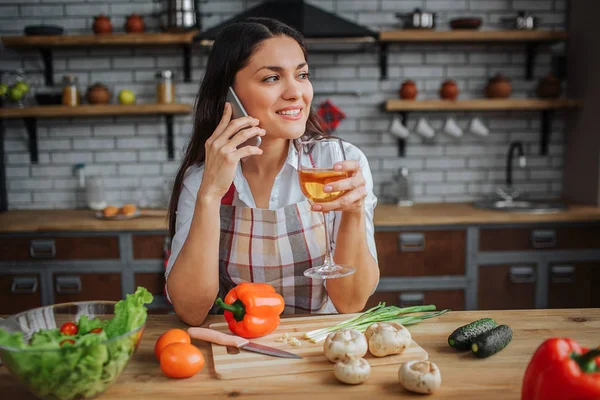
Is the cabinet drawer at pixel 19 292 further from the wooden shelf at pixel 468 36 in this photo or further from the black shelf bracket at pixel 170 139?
the wooden shelf at pixel 468 36

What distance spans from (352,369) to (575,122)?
3.31 metres

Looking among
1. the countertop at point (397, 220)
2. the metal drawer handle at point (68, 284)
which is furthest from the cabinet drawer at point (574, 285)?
the metal drawer handle at point (68, 284)

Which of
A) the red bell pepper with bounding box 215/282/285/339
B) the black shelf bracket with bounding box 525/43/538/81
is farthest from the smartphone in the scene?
the black shelf bracket with bounding box 525/43/538/81

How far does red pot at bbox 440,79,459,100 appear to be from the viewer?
357 cm

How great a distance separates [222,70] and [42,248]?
1980 mm

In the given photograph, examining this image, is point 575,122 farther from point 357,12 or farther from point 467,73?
point 357,12

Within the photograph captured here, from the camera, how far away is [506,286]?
3141 mm

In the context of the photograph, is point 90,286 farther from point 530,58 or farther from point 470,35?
point 530,58

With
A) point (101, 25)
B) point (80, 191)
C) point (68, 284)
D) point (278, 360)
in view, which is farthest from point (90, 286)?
point (278, 360)

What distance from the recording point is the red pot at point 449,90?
3.57 metres

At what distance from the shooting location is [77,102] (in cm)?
359

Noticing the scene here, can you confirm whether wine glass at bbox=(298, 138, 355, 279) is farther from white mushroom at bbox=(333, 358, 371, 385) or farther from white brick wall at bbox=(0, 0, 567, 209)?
white brick wall at bbox=(0, 0, 567, 209)

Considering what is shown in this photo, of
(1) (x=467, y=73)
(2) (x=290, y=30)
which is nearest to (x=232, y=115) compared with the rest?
(2) (x=290, y=30)

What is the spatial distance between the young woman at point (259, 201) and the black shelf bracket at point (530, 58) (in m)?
2.45
